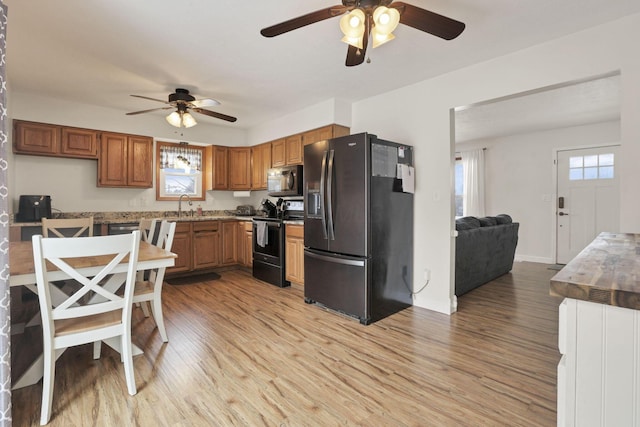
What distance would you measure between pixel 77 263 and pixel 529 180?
6.87m

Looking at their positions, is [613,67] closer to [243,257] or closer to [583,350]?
[583,350]

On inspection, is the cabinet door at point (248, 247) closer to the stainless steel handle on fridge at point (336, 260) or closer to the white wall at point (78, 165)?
the white wall at point (78, 165)

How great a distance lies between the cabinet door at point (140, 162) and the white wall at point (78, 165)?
0.57 feet

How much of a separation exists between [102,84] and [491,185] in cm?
672

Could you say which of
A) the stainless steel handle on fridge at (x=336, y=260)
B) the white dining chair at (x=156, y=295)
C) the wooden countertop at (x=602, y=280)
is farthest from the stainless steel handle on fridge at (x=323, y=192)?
the wooden countertop at (x=602, y=280)

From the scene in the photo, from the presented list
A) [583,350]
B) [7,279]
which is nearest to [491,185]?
[583,350]

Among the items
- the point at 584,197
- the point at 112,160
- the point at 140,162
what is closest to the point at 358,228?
the point at 140,162

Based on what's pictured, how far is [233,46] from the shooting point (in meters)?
2.68

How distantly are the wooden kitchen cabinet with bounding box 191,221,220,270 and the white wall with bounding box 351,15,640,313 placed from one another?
265cm

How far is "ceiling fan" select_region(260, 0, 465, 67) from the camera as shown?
1.69 metres

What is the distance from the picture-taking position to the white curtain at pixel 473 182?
6.49 metres

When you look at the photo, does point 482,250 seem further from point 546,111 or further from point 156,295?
point 156,295

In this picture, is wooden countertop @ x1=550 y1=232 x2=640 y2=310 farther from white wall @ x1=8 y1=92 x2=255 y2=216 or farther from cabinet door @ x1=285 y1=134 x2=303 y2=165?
white wall @ x1=8 y1=92 x2=255 y2=216

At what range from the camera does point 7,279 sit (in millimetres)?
1481
